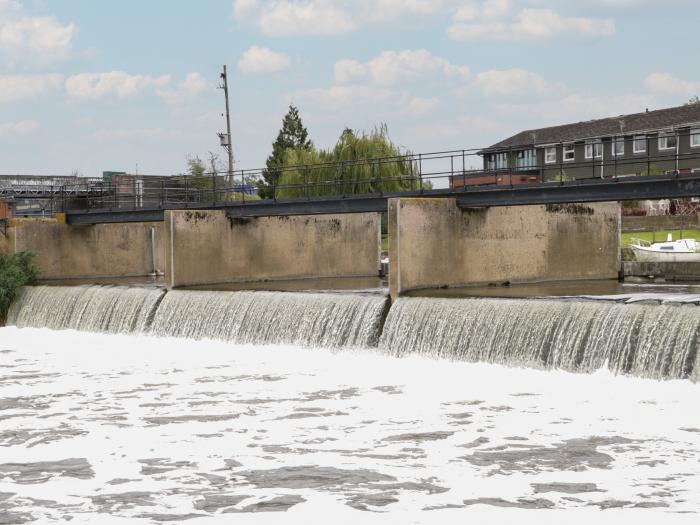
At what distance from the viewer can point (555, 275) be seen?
1205 inches

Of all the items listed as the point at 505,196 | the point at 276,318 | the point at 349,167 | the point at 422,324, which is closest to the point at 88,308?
the point at 276,318

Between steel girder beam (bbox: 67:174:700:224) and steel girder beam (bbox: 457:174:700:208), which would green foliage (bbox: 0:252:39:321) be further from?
steel girder beam (bbox: 457:174:700:208)

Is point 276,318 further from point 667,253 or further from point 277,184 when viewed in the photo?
point 277,184

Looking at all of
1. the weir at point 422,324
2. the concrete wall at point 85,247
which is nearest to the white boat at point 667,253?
the weir at point 422,324

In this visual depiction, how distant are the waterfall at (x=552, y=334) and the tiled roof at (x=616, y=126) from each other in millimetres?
32401

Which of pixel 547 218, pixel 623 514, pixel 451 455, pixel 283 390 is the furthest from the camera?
pixel 547 218

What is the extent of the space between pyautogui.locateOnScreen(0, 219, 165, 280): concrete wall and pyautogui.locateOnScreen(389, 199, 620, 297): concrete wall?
15.3 metres

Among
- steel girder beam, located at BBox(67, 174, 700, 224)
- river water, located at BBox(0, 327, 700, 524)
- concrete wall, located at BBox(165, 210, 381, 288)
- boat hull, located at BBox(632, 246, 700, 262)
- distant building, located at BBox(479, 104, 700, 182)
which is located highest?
distant building, located at BBox(479, 104, 700, 182)

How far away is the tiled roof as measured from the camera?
193 ft

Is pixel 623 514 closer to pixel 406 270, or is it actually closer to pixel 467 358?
pixel 467 358

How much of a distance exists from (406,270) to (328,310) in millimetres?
2589

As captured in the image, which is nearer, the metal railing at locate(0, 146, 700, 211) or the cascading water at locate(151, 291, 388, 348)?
the cascading water at locate(151, 291, 388, 348)

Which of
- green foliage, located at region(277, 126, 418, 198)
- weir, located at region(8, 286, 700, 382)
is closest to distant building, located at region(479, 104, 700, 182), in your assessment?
green foliage, located at region(277, 126, 418, 198)

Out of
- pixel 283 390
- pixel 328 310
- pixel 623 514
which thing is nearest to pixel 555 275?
pixel 328 310
